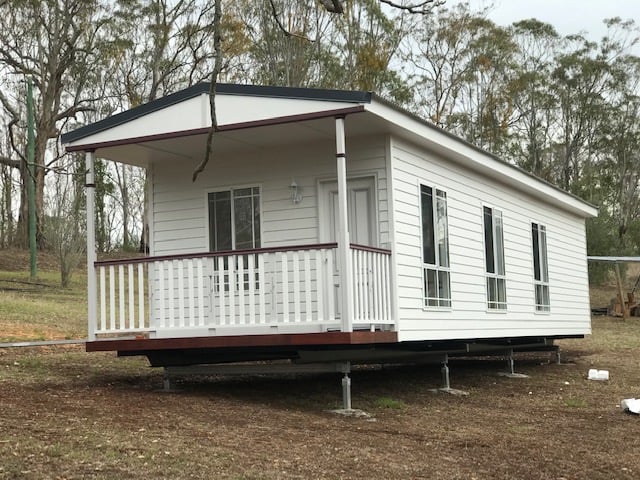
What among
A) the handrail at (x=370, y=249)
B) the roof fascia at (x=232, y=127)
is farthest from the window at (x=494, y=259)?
the roof fascia at (x=232, y=127)

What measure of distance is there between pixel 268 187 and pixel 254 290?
7.30ft

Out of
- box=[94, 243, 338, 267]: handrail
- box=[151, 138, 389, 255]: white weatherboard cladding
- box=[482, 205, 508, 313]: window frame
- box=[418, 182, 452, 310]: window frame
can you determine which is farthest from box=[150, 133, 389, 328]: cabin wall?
box=[482, 205, 508, 313]: window frame

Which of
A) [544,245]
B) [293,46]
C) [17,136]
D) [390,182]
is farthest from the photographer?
[17,136]

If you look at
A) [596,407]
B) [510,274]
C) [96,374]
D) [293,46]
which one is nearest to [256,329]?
[96,374]

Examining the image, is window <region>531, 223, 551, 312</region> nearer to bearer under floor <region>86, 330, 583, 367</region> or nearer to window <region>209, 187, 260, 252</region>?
bearer under floor <region>86, 330, 583, 367</region>

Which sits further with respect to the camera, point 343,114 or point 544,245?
point 544,245

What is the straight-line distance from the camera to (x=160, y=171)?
13.1 meters

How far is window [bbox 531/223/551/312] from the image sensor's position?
1706 cm

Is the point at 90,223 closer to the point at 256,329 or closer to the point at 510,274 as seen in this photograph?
the point at 256,329

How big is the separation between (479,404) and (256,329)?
361cm

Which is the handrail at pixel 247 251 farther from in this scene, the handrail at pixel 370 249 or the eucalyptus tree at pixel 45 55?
the eucalyptus tree at pixel 45 55

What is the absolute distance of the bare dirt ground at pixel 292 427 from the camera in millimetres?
7349

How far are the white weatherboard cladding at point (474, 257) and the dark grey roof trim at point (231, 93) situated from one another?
163 centimetres

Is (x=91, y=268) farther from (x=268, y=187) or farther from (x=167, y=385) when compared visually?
(x=268, y=187)
